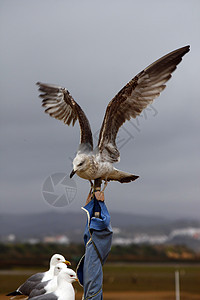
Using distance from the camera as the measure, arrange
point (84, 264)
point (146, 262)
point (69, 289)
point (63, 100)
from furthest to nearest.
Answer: point (146, 262)
point (63, 100)
point (84, 264)
point (69, 289)

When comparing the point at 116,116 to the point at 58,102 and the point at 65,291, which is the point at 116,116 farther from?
the point at 65,291

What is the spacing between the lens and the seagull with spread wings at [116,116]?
5.77 m

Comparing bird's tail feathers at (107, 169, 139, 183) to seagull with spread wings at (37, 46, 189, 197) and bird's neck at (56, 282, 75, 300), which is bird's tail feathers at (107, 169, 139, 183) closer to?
seagull with spread wings at (37, 46, 189, 197)

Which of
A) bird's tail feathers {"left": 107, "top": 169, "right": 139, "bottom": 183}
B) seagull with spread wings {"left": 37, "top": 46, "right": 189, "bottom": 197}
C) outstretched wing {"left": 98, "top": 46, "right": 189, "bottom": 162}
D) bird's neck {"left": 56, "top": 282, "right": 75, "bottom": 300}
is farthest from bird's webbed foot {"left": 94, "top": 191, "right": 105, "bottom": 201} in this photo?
bird's neck {"left": 56, "top": 282, "right": 75, "bottom": 300}

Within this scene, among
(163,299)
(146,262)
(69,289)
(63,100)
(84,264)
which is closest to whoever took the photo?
(69,289)

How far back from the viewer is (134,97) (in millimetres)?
6164

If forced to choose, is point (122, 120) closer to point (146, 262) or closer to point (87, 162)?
point (87, 162)

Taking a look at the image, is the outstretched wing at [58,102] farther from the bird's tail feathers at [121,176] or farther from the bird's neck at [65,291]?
the bird's neck at [65,291]

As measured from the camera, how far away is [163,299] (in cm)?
1794

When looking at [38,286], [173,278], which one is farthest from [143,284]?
[38,286]

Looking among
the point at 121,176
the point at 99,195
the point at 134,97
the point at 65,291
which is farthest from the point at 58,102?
the point at 65,291

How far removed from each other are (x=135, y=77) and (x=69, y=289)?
263 centimetres

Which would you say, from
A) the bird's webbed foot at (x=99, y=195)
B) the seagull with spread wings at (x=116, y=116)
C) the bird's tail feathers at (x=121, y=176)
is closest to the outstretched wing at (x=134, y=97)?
the seagull with spread wings at (x=116, y=116)

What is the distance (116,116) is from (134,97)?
35 cm
